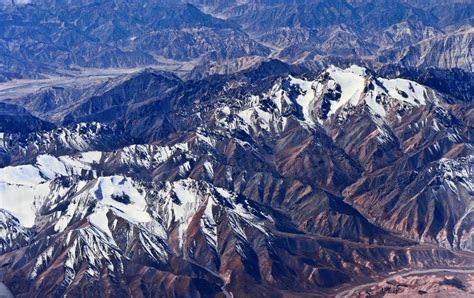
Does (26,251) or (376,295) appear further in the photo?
(26,251)

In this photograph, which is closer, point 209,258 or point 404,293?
point 404,293

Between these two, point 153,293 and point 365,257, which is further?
point 365,257

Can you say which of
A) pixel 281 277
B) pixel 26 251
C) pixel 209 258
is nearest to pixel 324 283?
pixel 281 277

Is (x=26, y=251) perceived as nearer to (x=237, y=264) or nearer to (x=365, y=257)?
(x=237, y=264)

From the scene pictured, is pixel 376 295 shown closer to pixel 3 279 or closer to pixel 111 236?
pixel 111 236

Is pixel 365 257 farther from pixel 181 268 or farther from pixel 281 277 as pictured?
pixel 181 268

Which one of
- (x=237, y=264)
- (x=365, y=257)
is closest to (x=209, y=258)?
(x=237, y=264)

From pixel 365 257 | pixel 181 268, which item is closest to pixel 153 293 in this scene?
pixel 181 268
